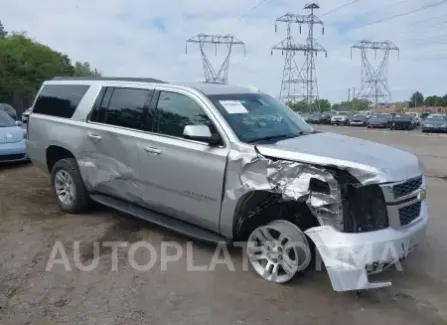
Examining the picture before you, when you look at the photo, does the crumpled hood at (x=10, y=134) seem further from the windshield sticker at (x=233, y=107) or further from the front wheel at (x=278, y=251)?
the front wheel at (x=278, y=251)

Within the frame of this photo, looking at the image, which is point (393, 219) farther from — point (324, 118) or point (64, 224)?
point (324, 118)

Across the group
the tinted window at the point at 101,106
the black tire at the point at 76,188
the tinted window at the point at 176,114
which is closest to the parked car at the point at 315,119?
the black tire at the point at 76,188

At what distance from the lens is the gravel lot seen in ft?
12.5

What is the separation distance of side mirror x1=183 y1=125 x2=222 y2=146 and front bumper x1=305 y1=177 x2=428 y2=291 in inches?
50.5

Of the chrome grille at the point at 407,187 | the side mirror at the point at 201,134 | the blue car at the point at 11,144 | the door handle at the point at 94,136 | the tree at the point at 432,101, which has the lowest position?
the blue car at the point at 11,144

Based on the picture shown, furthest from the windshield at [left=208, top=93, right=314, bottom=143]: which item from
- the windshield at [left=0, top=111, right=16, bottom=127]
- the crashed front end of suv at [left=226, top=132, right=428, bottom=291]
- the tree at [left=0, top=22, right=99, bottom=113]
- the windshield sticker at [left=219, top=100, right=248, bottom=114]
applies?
the tree at [left=0, top=22, right=99, bottom=113]

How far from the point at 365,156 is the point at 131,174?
8.74 ft

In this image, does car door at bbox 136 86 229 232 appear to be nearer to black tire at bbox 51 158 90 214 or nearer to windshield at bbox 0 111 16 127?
black tire at bbox 51 158 90 214

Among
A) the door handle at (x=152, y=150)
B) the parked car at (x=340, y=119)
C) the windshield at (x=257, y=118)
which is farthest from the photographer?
the parked car at (x=340, y=119)

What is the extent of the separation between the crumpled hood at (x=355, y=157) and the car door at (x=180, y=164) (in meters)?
0.62

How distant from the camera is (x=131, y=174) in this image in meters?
5.50

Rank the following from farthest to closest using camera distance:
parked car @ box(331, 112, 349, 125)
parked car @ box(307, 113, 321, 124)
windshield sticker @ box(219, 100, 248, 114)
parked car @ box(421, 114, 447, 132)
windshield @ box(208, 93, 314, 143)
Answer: parked car @ box(307, 113, 321, 124) → parked car @ box(331, 112, 349, 125) → parked car @ box(421, 114, 447, 132) → windshield sticker @ box(219, 100, 248, 114) → windshield @ box(208, 93, 314, 143)

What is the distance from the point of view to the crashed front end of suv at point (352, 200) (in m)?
3.82

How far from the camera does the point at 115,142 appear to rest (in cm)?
566
